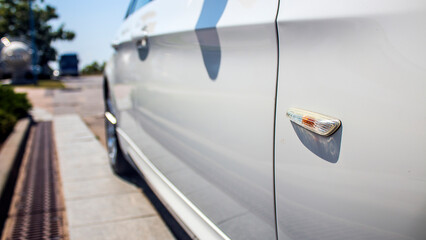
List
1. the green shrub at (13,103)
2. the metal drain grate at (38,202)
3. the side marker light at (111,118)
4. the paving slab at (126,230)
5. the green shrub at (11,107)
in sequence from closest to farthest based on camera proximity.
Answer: the paving slab at (126,230) → the metal drain grate at (38,202) → the side marker light at (111,118) → the green shrub at (11,107) → the green shrub at (13,103)

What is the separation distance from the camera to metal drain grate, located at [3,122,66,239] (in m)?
2.92

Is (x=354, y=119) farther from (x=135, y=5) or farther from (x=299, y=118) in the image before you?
(x=135, y=5)

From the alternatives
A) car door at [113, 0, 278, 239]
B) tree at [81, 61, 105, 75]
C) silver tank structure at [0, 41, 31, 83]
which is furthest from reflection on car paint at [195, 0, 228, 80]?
tree at [81, 61, 105, 75]

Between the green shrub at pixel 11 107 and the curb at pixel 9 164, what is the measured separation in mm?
182

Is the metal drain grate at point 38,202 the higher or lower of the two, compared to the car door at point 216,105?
lower

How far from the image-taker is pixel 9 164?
4121 millimetres

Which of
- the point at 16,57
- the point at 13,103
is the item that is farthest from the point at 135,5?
the point at 16,57

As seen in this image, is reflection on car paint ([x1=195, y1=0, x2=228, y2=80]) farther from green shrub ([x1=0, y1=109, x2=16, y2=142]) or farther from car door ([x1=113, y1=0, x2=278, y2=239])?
green shrub ([x1=0, y1=109, x2=16, y2=142])

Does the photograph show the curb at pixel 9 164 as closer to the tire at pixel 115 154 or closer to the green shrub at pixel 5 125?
the green shrub at pixel 5 125

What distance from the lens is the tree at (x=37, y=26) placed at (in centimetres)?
3302

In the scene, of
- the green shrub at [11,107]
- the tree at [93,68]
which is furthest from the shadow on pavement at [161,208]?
the tree at [93,68]

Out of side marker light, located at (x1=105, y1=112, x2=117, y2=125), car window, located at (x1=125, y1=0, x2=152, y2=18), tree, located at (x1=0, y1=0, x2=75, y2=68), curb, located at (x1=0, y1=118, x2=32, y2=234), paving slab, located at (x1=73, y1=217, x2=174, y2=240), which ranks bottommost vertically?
paving slab, located at (x1=73, y1=217, x2=174, y2=240)

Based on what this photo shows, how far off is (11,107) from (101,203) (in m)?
4.71

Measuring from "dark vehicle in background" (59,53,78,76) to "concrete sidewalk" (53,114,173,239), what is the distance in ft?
110
